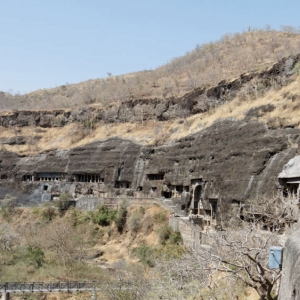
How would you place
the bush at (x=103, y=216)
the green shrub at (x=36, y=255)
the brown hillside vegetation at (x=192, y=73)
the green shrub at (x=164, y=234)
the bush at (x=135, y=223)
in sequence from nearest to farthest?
the green shrub at (x=36, y=255) → the green shrub at (x=164, y=234) → the bush at (x=135, y=223) → the bush at (x=103, y=216) → the brown hillside vegetation at (x=192, y=73)

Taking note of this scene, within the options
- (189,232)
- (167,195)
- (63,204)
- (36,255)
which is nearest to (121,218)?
(167,195)

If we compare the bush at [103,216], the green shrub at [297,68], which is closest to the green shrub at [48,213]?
the bush at [103,216]

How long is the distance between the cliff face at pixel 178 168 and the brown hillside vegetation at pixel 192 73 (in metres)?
14.8

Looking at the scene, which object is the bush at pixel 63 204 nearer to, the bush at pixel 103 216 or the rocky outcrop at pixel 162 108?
the bush at pixel 103 216

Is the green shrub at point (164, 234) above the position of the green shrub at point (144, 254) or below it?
above

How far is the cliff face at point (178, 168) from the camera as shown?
→ 27500 mm

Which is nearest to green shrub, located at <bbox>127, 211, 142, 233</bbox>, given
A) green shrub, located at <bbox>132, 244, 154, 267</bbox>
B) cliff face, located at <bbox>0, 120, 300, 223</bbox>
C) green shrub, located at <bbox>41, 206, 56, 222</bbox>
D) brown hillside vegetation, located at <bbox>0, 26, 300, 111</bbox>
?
green shrub, located at <bbox>132, 244, 154, 267</bbox>

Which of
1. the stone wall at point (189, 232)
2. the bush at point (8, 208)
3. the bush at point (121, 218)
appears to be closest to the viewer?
the stone wall at point (189, 232)

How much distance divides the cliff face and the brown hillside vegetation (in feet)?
48.6

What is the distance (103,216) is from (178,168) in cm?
876

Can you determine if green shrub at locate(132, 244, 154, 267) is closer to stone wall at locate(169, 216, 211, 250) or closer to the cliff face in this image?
stone wall at locate(169, 216, 211, 250)

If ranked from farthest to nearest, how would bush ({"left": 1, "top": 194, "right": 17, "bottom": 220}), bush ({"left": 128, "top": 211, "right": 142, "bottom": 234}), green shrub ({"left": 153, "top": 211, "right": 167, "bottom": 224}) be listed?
bush ({"left": 1, "top": 194, "right": 17, "bottom": 220})
bush ({"left": 128, "top": 211, "right": 142, "bottom": 234})
green shrub ({"left": 153, "top": 211, "right": 167, "bottom": 224})

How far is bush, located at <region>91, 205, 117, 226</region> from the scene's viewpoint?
3941 cm

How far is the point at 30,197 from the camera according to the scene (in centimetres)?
4938
